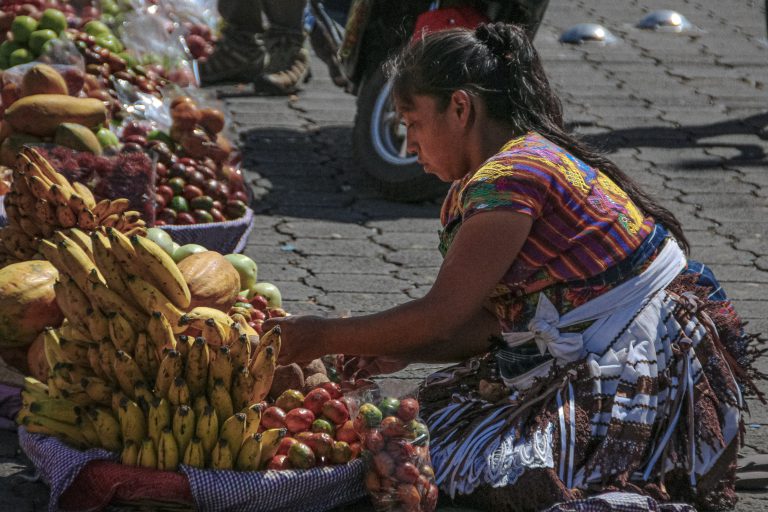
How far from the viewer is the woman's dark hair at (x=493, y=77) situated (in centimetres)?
299

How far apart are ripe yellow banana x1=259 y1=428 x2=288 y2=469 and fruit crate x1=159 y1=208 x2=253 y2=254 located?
1973 mm

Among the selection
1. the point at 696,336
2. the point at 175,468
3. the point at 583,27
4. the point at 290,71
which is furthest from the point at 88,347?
the point at 583,27

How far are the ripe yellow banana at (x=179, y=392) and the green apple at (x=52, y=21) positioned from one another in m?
3.77

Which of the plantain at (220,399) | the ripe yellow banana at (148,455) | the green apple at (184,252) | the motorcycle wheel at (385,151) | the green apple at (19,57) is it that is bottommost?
the motorcycle wheel at (385,151)

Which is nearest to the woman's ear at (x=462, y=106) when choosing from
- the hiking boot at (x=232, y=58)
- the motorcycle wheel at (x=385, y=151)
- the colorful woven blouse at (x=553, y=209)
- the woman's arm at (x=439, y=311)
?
the colorful woven blouse at (x=553, y=209)

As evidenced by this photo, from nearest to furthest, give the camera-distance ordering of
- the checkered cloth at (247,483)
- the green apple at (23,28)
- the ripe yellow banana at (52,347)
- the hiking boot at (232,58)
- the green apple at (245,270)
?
1. the checkered cloth at (247,483)
2. the ripe yellow banana at (52,347)
3. the green apple at (245,270)
4. the green apple at (23,28)
5. the hiking boot at (232,58)

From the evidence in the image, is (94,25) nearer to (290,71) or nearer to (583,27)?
(290,71)

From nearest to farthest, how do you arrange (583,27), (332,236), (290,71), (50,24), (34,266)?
(34,266) → (332,236) → (50,24) → (290,71) → (583,27)

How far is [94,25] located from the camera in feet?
20.1

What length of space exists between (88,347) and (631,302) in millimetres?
1397

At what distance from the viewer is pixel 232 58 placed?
8.11m

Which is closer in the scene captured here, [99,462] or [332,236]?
[99,462]

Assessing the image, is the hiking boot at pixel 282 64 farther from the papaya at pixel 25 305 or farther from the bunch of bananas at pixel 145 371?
the bunch of bananas at pixel 145 371

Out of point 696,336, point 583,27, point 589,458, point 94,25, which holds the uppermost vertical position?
point 696,336
